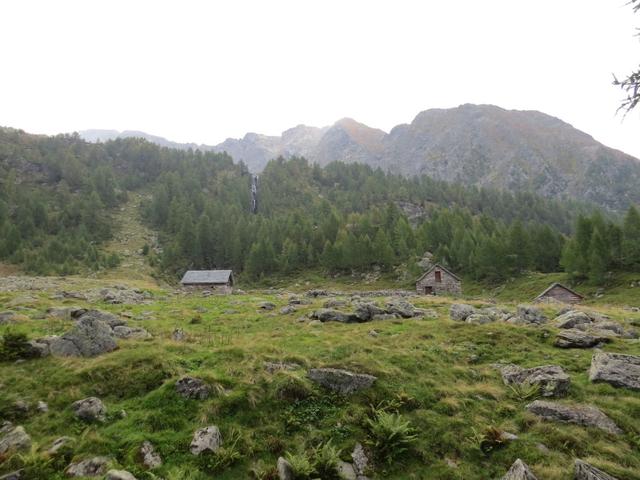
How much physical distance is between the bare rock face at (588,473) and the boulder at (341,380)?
667 cm

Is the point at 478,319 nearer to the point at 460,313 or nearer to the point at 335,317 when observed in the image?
the point at 460,313

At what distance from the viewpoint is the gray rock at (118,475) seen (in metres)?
9.56

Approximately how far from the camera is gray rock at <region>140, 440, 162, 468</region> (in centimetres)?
1070

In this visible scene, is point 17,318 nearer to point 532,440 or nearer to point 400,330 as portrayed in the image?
point 400,330

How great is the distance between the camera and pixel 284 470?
34.9ft

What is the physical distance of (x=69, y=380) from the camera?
13.7 m

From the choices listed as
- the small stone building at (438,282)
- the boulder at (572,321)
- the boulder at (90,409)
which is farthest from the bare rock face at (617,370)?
the small stone building at (438,282)

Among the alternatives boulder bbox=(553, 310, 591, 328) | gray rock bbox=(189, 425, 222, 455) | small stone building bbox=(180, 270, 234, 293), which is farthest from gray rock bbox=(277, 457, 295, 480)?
small stone building bbox=(180, 270, 234, 293)

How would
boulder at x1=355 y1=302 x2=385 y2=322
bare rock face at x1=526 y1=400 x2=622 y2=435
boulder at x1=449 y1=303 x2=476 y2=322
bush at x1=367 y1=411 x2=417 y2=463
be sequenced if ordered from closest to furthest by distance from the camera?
bush at x1=367 y1=411 x2=417 y2=463 → bare rock face at x1=526 y1=400 x2=622 y2=435 → boulder at x1=449 y1=303 x2=476 y2=322 → boulder at x1=355 y1=302 x2=385 y2=322

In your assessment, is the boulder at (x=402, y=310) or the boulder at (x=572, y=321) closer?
the boulder at (x=572, y=321)

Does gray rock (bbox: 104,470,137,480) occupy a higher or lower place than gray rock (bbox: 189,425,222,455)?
higher

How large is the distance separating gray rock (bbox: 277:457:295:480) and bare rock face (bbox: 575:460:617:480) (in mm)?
7492

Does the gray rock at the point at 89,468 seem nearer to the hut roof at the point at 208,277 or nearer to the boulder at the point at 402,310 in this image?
the boulder at the point at 402,310

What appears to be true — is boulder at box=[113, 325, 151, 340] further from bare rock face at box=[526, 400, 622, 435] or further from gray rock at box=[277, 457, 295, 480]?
bare rock face at box=[526, 400, 622, 435]
